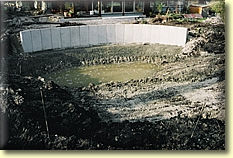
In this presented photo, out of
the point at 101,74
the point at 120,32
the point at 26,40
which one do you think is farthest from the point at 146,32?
the point at 26,40

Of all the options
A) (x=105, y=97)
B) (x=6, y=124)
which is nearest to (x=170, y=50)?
(x=105, y=97)

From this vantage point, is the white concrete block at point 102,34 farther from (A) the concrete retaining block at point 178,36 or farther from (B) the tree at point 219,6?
(B) the tree at point 219,6

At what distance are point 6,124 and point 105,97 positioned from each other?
3.28 ft

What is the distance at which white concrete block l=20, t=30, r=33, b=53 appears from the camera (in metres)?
3.81

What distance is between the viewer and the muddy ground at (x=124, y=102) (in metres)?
3.31

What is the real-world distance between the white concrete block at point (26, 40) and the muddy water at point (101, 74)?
0.42 metres

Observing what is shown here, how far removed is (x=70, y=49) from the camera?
3.88 meters

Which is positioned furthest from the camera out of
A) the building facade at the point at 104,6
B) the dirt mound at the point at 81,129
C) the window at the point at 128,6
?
Result: the window at the point at 128,6

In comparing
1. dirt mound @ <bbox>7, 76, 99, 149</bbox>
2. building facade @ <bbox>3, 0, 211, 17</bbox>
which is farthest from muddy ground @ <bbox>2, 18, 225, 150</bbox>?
building facade @ <bbox>3, 0, 211, 17</bbox>

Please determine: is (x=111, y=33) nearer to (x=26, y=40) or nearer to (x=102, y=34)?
(x=102, y=34)

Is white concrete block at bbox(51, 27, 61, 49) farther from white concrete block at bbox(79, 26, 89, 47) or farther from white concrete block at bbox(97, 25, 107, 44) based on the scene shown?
white concrete block at bbox(97, 25, 107, 44)

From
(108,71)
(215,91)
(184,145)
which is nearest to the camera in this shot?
(184,145)

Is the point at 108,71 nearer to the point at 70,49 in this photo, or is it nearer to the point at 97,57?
the point at 97,57

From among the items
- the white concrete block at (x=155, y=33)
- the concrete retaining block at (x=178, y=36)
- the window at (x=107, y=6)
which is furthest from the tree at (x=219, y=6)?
the window at (x=107, y=6)
